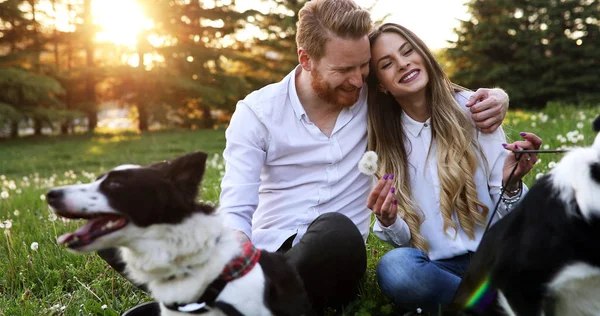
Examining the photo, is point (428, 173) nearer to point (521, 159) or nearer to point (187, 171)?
point (521, 159)

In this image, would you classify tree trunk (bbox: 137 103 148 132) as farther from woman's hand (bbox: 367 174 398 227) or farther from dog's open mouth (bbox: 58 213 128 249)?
dog's open mouth (bbox: 58 213 128 249)

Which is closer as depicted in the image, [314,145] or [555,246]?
[555,246]

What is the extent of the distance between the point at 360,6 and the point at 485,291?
2.05 meters

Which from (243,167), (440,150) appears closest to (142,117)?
(243,167)

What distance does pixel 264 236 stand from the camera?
3660mm

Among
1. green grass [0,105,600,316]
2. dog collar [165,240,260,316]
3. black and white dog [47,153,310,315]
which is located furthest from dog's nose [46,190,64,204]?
green grass [0,105,600,316]

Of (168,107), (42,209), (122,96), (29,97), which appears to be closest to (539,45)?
(168,107)

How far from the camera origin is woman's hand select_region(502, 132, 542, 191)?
3166mm

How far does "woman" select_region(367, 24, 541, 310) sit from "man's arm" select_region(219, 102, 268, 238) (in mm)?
780

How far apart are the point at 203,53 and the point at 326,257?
23.8 meters

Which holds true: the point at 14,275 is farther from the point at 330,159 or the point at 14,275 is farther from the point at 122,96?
the point at 122,96

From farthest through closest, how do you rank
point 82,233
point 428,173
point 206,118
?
point 206,118, point 428,173, point 82,233

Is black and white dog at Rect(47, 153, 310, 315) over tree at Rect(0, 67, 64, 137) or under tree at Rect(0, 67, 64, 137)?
over

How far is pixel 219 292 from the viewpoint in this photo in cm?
242
